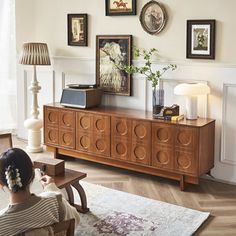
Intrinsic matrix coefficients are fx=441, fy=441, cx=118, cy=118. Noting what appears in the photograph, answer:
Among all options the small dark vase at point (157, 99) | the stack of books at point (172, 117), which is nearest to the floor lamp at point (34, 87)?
the small dark vase at point (157, 99)

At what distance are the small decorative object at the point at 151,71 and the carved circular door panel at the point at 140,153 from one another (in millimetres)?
375

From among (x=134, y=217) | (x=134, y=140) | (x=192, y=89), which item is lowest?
(x=134, y=217)

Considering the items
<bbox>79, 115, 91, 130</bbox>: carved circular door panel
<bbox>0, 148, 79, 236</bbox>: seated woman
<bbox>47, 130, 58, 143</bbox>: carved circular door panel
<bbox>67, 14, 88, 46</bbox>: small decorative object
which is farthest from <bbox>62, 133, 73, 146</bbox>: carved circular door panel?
<bbox>0, 148, 79, 236</bbox>: seated woman

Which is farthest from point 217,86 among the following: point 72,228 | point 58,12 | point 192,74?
point 72,228

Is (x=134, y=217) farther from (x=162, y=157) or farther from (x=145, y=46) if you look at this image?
(x=145, y=46)

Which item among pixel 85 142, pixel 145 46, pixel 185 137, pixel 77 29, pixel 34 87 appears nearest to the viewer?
pixel 185 137

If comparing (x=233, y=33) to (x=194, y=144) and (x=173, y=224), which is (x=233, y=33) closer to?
(x=194, y=144)

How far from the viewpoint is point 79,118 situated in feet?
15.2

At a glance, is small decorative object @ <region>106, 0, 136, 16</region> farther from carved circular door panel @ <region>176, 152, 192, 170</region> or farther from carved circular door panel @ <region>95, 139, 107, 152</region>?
carved circular door panel @ <region>176, 152, 192, 170</region>

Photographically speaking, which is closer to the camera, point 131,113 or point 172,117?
point 172,117

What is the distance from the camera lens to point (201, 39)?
418cm

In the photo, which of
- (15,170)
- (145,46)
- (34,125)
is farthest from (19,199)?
(34,125)

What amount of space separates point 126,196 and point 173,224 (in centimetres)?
67

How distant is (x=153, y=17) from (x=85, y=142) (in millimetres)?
1462
